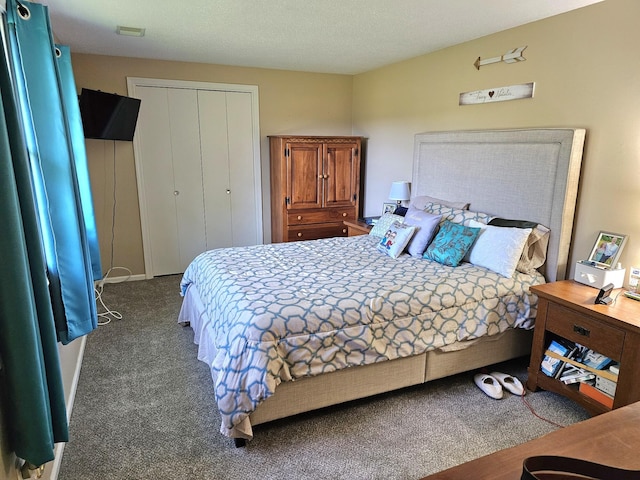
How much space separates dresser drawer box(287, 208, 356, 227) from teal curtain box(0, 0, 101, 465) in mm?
2492

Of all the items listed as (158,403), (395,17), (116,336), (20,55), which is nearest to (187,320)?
(116,336)

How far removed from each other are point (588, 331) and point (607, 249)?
0.64 m

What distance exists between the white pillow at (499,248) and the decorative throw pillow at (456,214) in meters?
0.20

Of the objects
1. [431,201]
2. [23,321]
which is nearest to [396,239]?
[431,201]

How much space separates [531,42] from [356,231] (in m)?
2.35

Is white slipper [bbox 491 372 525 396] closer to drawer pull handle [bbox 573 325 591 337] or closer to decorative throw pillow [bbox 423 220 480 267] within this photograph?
drawer pull handle [bbox 573 325 591 337]

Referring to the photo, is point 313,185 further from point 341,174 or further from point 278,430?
point 278,430

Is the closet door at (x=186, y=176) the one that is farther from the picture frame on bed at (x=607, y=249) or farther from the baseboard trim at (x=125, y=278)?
the picture frame on bed at (x=607, y=249)

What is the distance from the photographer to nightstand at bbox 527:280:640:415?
2.08 meters

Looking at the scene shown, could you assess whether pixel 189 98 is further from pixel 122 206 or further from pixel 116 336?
pixel 116 336

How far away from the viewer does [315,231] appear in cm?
501

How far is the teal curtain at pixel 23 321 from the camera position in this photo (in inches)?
48.4

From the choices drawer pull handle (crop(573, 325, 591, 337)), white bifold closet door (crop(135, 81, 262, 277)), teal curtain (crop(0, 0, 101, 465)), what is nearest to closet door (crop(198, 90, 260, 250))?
white bifold closet door (crop(135, 81, 262, 277))

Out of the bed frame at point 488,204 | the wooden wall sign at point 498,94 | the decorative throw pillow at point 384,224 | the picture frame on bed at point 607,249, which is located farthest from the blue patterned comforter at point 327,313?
the wooden wall sign at point 498,94
